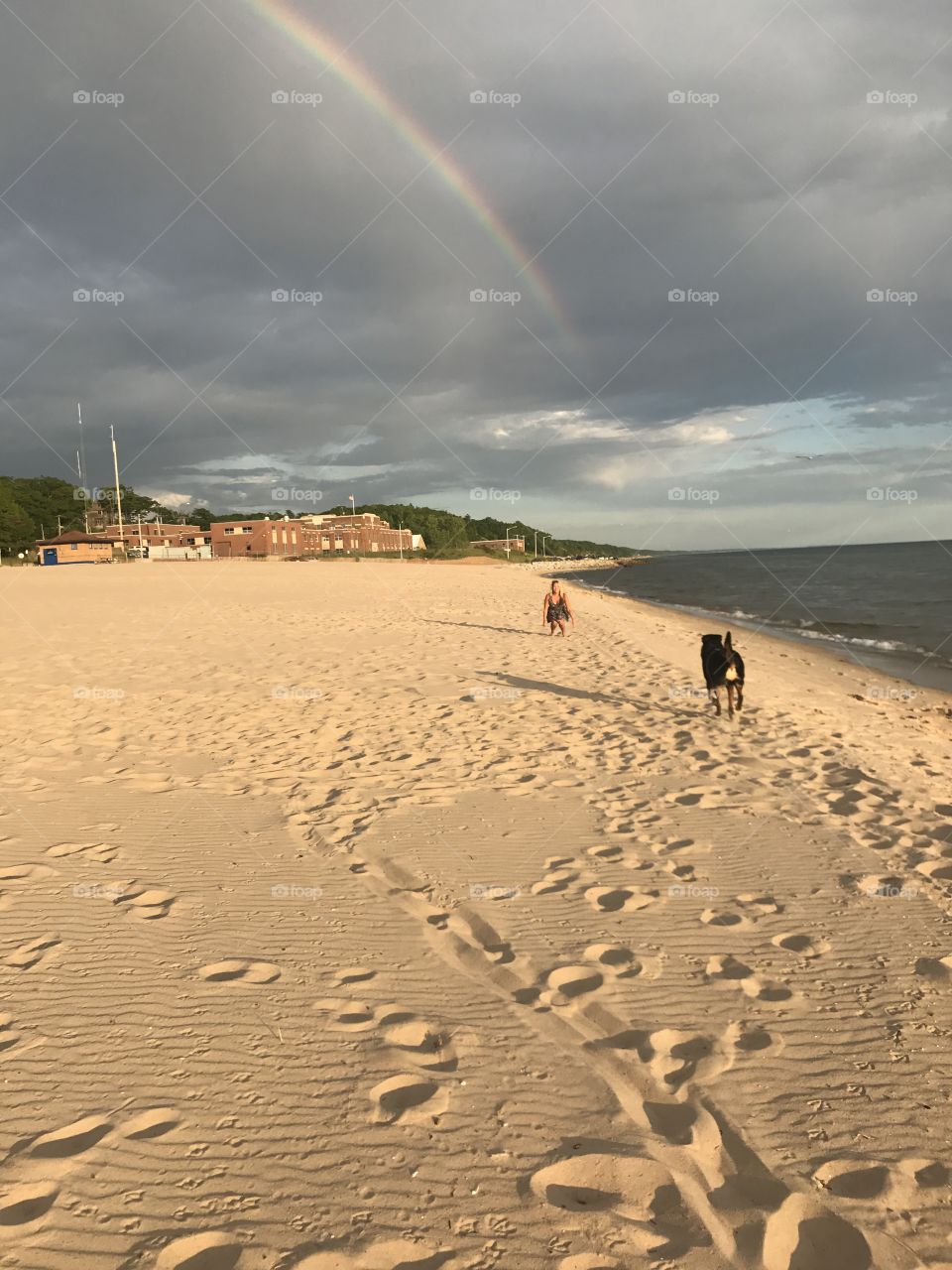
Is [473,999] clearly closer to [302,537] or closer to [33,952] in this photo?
[33,952]

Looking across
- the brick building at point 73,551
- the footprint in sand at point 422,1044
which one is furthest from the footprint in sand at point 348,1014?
the brick building at point 73,551

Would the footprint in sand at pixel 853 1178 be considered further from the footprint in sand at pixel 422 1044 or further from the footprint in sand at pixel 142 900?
the footprint in sand at pixel 142 900

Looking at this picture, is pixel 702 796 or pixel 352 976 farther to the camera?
pixel 702 796

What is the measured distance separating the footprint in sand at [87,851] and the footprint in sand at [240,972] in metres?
1.95

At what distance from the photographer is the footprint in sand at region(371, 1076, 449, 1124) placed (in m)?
3.08

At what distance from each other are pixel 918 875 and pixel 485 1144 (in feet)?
13.8

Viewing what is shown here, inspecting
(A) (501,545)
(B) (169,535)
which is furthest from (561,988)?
(A) (501,545)

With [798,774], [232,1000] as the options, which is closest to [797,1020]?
[232,1000]

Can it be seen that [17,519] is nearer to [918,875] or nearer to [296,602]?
[296,602]

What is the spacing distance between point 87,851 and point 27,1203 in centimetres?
350

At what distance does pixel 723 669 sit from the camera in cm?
1013

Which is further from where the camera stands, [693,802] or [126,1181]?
[693,802]

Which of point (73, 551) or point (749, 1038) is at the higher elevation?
point (73, 551)

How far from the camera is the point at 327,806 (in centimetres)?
687
